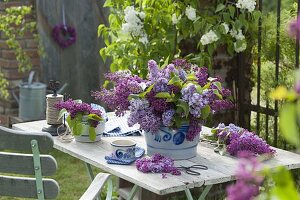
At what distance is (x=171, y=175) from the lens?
8.13 ft

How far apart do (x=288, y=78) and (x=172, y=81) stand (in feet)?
5.73

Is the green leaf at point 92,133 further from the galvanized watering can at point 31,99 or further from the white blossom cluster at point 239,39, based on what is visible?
the galvanized watering can at point 31,99

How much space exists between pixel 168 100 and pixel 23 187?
2.21ft

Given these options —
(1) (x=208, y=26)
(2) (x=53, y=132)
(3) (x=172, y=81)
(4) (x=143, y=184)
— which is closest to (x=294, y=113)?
(4) (x=143, y=184)

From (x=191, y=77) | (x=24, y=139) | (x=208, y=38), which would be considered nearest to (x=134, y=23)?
(x=208, y=38)

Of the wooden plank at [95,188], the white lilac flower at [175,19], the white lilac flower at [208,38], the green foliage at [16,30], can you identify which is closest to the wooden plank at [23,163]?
the wooden plank at [95,188]

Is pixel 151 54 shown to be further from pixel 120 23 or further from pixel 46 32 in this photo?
pixel 46 32

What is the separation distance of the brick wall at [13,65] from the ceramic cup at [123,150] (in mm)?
3695

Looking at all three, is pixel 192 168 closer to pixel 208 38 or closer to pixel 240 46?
pixel 208 38

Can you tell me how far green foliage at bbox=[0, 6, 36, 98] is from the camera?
5756mm

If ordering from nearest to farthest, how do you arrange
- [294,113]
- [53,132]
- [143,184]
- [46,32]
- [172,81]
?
[294,113] < [143,184] < [172,81] < [53,132] < [46,32]

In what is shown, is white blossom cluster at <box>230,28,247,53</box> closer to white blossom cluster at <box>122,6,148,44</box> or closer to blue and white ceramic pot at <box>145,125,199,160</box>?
white blossom cluster at <box>122,6,148,44</box>

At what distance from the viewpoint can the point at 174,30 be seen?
4184 millimetres

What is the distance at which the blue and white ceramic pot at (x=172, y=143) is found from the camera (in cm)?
266
